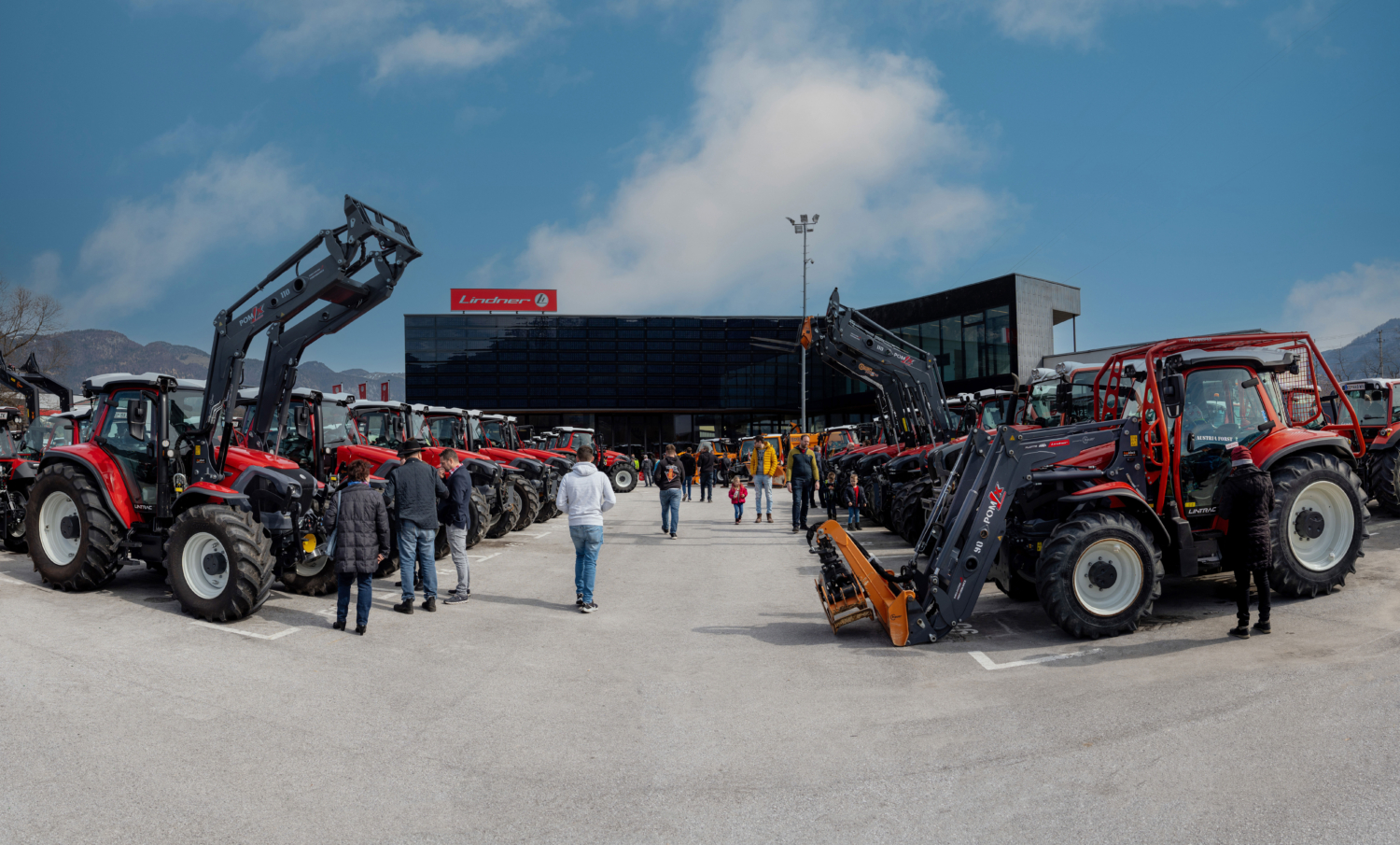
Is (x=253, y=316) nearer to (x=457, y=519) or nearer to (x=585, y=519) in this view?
(x=457, y=519)

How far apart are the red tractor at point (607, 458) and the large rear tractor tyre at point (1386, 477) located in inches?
700

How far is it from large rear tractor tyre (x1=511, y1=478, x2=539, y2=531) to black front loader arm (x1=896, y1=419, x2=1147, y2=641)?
9.78 metres

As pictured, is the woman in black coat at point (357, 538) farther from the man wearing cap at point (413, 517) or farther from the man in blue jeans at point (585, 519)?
the man in blue jeans at point (585, 519)

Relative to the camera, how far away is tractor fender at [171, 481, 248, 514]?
8.14 metres

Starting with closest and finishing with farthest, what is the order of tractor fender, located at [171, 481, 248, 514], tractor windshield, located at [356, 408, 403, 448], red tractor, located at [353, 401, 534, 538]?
tractor fender, located at [171, 481, 248, 514], red tractor, located at [353, 401, 534, 538], tractor windshield, located at [356, 408, 403, 448]

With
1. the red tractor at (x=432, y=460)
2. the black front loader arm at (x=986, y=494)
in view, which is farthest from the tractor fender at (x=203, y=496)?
the black front loader arm at (x=986, y=494)

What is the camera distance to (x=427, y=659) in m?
6.71

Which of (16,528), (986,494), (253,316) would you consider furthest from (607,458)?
(986,494)

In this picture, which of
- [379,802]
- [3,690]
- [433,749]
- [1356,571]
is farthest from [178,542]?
[1356,571]

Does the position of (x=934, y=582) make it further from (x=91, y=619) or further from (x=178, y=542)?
(x=91, y=619)

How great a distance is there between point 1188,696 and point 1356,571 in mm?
5023

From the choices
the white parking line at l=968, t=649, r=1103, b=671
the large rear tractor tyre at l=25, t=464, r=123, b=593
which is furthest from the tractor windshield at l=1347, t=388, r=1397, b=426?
the large rear tractor tyre at l=25, t=464, r=123, b=593

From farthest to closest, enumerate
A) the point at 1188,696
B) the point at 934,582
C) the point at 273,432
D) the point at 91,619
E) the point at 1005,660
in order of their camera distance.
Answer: the point at 273,432, the point at 91,619, the point at 934,582, the point at 1005,660, the point at 1188,696

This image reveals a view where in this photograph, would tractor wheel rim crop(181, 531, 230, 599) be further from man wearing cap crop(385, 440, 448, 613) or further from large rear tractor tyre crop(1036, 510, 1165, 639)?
large rear tractor tyre crop(1036, 510, 1165, 639)
